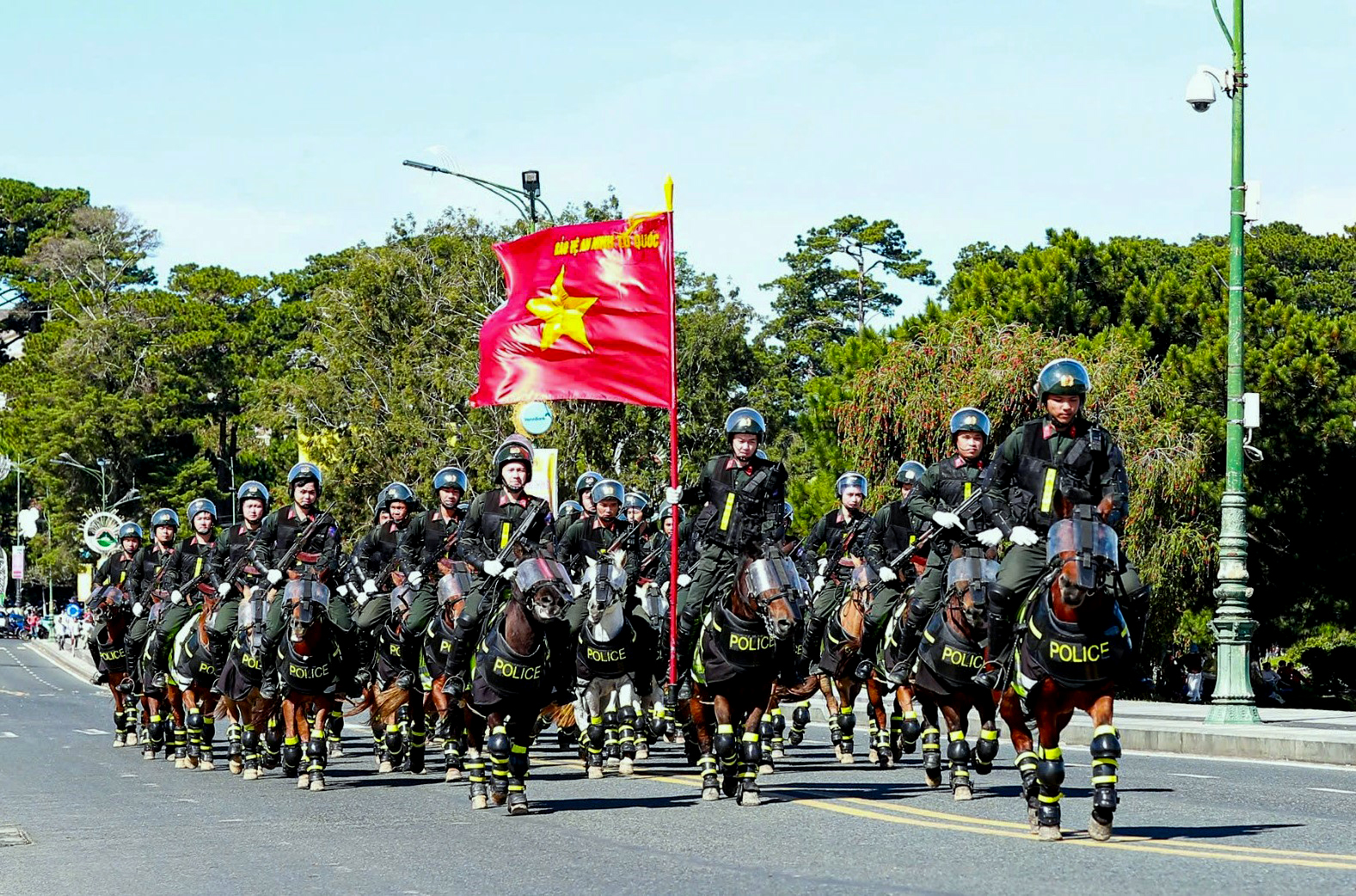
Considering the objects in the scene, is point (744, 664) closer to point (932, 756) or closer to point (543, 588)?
point (543, 588)

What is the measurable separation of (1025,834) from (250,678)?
28.9 feet

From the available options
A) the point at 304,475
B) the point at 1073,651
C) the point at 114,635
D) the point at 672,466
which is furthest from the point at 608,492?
the point at 114,635

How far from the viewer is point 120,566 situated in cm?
2422

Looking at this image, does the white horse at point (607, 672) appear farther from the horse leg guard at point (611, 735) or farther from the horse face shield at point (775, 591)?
the horse face shield at point (775, 591)

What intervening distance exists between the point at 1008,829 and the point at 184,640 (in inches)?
432

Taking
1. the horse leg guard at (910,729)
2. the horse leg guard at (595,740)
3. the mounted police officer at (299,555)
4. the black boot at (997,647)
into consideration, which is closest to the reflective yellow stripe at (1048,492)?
the black boot at (997,647)

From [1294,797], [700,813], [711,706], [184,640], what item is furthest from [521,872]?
[184,640]

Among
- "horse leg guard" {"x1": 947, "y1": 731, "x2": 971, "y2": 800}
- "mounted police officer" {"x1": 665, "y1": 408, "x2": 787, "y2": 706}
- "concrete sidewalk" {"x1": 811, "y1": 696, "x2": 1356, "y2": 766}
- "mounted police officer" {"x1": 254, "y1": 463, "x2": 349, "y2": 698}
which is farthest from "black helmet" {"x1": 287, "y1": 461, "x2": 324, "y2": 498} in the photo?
"concrete sidewalk" {"x1": 811, "y1": 696, "x2": 1356, "y2": 766}

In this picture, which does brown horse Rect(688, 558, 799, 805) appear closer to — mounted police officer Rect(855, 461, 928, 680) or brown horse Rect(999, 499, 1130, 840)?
brown horse Rect(999, 499, 1130, 840)

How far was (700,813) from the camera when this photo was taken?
1391 cm

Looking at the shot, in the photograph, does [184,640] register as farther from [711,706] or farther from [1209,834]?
[1209,834]

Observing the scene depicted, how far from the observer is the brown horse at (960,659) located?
14.8 metres

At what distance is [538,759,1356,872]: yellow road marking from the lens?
10773mm

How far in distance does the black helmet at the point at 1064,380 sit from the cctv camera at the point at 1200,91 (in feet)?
44.1
